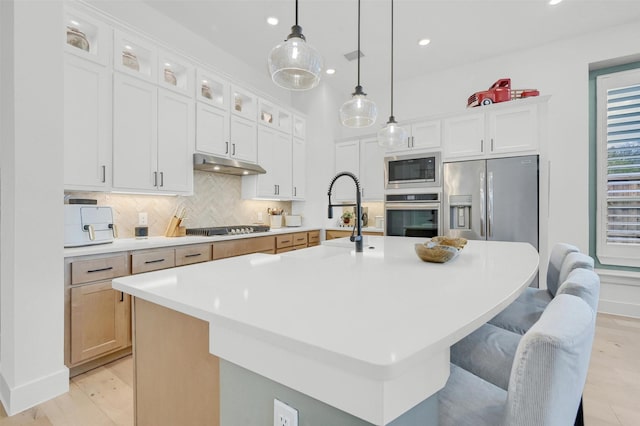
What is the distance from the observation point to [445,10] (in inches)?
119

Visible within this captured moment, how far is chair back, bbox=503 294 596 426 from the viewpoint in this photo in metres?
0.55

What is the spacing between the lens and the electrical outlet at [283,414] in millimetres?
664

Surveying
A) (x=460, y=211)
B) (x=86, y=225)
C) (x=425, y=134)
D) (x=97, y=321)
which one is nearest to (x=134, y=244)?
(x=86, y=225)

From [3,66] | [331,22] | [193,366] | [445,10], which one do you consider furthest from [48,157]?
[445,10]

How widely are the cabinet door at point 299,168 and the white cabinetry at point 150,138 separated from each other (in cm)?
178

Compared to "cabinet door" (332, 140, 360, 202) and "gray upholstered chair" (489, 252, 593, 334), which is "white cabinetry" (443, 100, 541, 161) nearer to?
"cabinet door" (332, 140, 360, 202)

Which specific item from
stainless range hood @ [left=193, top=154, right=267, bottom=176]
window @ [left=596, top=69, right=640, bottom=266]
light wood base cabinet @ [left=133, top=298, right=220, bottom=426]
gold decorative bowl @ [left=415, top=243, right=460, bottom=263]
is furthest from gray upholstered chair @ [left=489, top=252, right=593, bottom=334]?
stainless range hood @ [left=193, top=154, right=267, bottom=176]

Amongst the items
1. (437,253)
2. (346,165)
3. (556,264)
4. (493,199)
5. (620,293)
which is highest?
(346,165)

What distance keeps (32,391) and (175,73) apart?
287 centimetres

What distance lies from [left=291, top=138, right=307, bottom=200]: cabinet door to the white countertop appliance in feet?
8.55

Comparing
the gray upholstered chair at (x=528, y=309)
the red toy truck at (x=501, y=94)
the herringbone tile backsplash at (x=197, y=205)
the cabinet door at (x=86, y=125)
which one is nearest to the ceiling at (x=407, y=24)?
the red toy truck at (x=501, y=94)

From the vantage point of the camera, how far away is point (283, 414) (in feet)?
2.25

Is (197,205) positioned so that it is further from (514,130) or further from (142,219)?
(514,130)

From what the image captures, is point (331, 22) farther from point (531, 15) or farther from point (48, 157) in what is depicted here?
point (48, 157)
